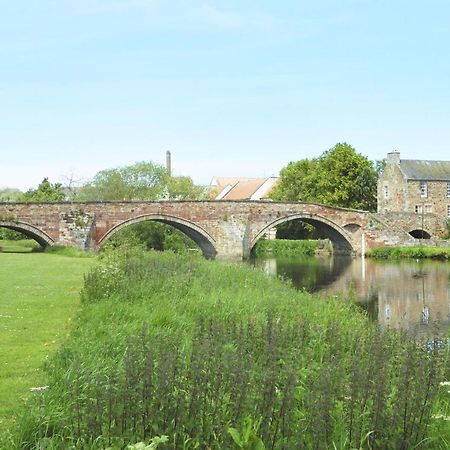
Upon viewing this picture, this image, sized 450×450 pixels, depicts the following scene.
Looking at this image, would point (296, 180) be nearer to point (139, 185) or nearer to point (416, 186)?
point (416, 186)

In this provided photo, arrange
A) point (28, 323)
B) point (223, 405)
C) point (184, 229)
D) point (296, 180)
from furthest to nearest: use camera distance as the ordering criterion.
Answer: point (296, 180) → point (184, 229) → point (28, 323) → point (223, 405)

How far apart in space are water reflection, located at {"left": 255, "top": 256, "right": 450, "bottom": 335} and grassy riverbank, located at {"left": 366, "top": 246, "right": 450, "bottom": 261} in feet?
6.30

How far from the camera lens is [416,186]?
47062 mm

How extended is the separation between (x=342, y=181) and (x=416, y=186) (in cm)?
553

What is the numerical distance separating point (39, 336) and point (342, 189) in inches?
1717

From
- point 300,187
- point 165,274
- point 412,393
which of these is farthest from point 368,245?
point 412,393

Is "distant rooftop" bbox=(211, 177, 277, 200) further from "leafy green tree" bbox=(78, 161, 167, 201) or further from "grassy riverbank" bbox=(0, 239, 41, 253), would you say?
"grassy riverbank" bbox=(0, 239, 41, 253)

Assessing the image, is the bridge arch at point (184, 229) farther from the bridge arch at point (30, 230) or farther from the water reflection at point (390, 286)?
the water reflection at point (390, 286)

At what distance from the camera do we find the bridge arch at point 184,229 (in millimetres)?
33531

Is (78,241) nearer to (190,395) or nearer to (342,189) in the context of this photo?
(342,189)

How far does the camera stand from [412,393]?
15.5 feet

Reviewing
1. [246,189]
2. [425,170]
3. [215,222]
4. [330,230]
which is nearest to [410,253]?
[330,230]

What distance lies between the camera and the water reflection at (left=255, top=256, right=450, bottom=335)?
13.9 metres

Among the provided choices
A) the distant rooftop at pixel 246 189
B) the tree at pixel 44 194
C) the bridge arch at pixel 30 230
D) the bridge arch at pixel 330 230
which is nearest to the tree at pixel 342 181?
the bridge arch at pixel 330 230
